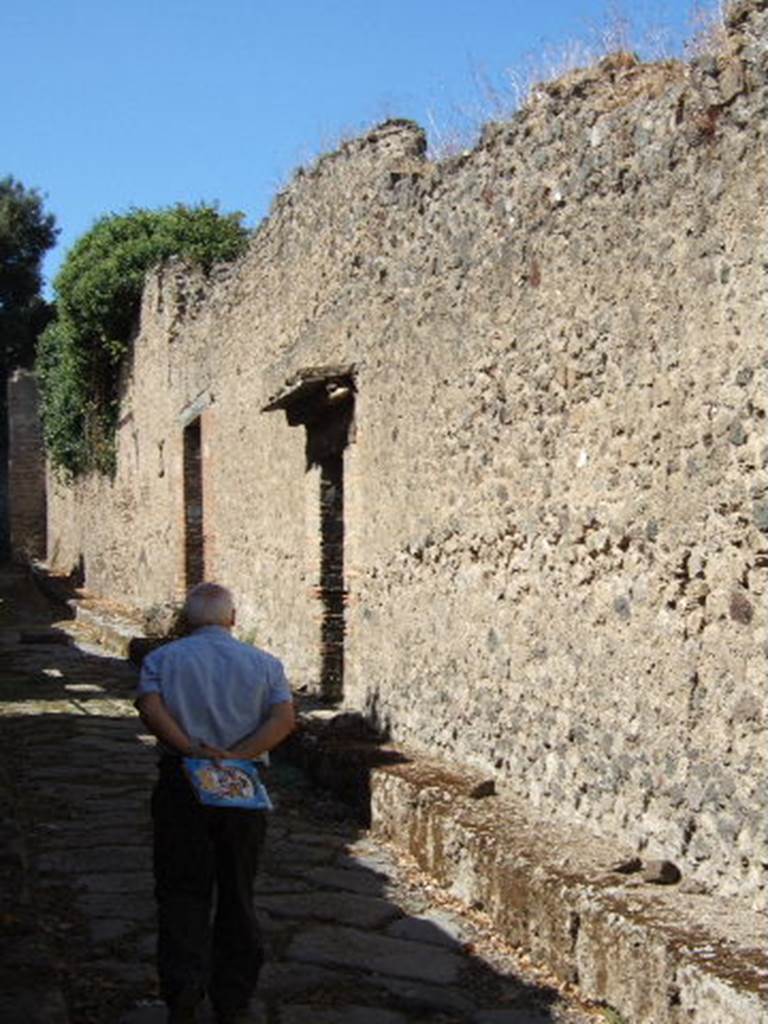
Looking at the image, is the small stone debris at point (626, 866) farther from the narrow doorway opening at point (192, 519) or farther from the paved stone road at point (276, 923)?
the narrow doorway opening at point (192, 519)

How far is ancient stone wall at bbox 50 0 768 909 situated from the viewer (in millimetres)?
4398

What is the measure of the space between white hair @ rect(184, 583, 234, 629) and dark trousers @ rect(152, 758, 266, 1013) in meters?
0.43

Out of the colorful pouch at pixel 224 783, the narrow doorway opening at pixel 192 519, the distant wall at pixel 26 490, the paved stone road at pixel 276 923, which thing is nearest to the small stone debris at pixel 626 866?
the paved stone road at pixel 276 923

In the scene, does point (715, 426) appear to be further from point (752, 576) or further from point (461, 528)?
point (461, 528)

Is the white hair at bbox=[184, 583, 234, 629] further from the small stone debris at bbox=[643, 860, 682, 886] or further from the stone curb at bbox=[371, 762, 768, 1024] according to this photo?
the small stone debris at bbox=[643, 860, 682, 886]

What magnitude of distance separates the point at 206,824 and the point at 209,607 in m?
0.63

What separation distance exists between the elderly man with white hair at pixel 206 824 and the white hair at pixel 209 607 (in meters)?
0.09

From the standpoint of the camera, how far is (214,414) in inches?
512

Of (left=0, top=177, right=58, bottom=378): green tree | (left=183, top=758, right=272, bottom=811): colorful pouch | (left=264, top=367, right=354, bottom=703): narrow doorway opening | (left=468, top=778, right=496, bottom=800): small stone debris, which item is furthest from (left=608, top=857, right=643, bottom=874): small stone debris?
(left=0, top=177, right=58, bottom=378): green tree

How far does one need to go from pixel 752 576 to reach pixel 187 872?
1896 mm

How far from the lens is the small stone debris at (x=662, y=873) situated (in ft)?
14.7

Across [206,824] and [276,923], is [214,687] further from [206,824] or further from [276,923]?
[276,923]

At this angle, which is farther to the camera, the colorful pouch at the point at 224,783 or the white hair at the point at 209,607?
the white hair at the point at 209,607

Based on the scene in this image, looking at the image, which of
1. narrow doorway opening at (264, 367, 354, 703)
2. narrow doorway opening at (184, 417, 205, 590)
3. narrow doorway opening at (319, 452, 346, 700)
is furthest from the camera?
narrow doorway opening at (184, 417, 205, 590)
